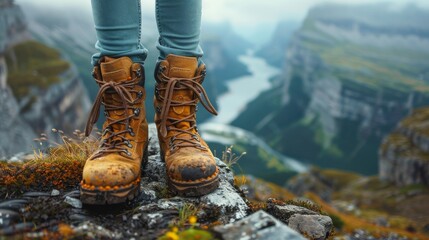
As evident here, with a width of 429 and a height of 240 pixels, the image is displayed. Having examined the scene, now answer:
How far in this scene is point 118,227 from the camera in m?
4.15

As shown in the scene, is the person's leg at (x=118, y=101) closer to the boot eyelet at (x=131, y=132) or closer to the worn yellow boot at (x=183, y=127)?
the boot eyelet at (x=131, y=132)

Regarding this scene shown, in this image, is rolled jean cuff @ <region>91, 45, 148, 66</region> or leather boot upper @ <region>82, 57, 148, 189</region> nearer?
leather boot upper @ <region>82, 57, 148, 189</region>

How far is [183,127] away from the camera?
5.50m

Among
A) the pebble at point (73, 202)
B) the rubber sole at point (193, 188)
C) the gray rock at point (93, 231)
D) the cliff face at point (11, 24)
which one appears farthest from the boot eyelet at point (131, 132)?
the cliff face at point (11, 24)

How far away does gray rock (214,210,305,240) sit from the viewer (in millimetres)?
3623

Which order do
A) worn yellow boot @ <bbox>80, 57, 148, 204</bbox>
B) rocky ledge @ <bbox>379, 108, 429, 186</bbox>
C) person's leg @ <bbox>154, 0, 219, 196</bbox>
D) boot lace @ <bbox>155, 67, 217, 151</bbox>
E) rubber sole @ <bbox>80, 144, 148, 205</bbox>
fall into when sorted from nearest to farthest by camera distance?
rubber sole @ <bbox>80, 144, 148, 205</bbox>, worn yellow boot @ <bbox>80, 57, 148, 204</bbox>, person's leg @ <bbox>154, 0, 219, 196</bbox>, boot lace @ <bbox>155, 67, 217, 151</bbox>, rocky ledge @ <bbox>379, 108, 429, 186</bbox>

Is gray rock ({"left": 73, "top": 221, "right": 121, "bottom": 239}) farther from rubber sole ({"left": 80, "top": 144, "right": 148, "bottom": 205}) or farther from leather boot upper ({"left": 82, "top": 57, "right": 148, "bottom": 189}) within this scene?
leather boot upper ({"left": 82, "top": 57, "right": 148, "bottom": 189})

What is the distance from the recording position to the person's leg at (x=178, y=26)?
17.0 ft

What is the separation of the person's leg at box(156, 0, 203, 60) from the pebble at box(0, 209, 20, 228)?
2.71 meters

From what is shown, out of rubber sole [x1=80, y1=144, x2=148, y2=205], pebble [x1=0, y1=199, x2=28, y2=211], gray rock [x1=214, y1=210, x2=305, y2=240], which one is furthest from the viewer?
rubber sole [x1=80, y1=144, x2=148, y2=205]

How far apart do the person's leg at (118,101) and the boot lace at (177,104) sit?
352 mm

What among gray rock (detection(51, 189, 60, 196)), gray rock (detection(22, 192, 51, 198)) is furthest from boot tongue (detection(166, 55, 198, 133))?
gray rock (detection(22, 192, 51, 198))

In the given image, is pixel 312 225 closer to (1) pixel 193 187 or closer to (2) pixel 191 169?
(1) pixel 193 187

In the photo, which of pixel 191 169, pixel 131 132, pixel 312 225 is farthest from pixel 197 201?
pixel 312 225
